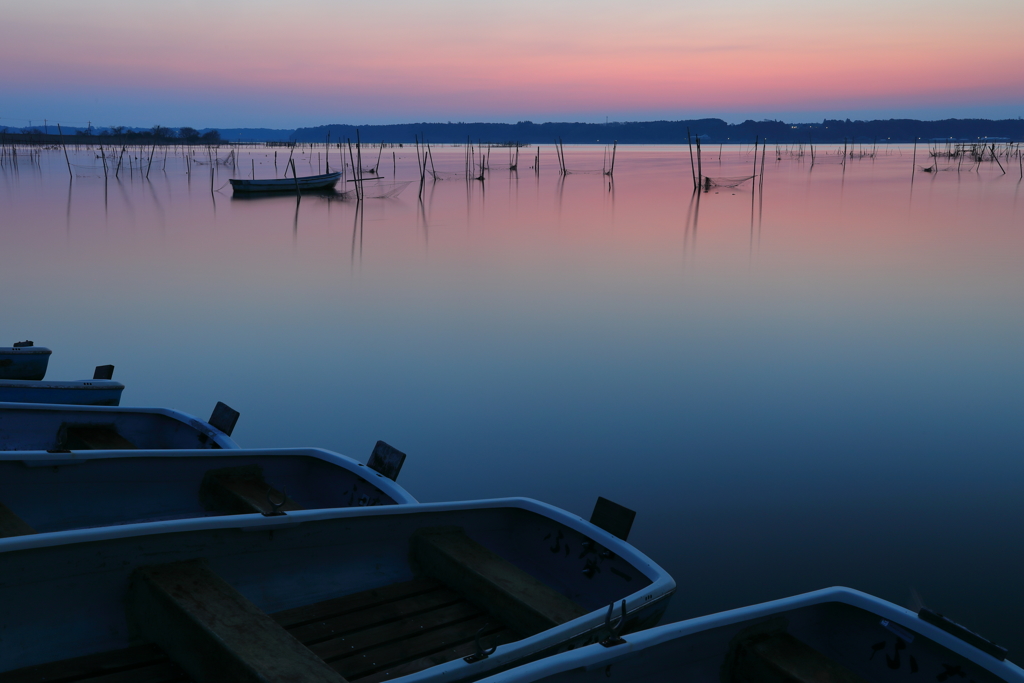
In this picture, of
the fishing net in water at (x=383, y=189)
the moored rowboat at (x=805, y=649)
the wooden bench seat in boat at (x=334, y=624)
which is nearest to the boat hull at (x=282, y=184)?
the fishing net in water at (x=383, y=189)

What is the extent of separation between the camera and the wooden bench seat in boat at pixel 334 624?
7.47 ft

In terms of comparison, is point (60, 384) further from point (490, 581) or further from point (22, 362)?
point (490, 581)

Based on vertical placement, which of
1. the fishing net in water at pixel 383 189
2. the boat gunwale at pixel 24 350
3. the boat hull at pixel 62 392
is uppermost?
the fishing net in water at pixel 383 189

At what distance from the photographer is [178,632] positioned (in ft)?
7.88

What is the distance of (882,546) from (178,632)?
3.32 metres

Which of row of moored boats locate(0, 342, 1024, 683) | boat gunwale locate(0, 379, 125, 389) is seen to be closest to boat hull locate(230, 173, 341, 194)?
boat gunwale locate(0, 379, 125, 389)

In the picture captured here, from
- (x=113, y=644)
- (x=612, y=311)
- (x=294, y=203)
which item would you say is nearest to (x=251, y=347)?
(x=612, y=311)

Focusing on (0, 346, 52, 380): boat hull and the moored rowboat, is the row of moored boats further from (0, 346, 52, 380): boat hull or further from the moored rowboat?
(0, 346, 52, 380): boat hull

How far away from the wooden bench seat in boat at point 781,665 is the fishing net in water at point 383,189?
2728 centimetres

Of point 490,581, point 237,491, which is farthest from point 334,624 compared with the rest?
point 237,491

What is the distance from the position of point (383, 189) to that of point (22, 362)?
29448mm

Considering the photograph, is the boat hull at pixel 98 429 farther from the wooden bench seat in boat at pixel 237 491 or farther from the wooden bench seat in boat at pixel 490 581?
the wooden bench seat in boat at pixel 490 581

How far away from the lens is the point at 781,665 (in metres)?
2.37

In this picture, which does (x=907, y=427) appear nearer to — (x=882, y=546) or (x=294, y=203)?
(x=882, y=546)
